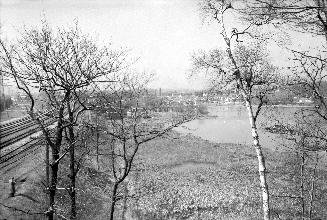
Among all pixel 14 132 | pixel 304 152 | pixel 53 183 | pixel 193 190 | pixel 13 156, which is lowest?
pixel 193 190

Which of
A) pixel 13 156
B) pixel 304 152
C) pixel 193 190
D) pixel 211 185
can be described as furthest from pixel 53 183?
pixel 211 185

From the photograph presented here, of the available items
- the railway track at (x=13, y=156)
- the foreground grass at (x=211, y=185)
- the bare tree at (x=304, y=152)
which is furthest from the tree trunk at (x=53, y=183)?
the bare tree at (x=304, y=152)

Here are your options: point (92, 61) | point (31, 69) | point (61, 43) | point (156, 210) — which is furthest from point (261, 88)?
point (156, 210)

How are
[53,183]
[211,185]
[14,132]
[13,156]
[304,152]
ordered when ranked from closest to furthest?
[304,152], [53,183], [13,156], [211,185], [14,132]

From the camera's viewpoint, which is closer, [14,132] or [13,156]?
[13,156]

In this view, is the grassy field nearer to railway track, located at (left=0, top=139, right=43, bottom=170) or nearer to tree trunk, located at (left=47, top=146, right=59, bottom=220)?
railway track, located at (left=0, top=139, right=43, bottom=170)

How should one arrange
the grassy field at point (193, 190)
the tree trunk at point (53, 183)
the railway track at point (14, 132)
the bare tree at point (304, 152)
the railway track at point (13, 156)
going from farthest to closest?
1. the railway track at point (14, 132)
2. the grassy field at point (193, 190)
3. the railway track at point (13, 156)
4. the tree trunk at point (53, 183)
5. the bare tree at point (304, 152)

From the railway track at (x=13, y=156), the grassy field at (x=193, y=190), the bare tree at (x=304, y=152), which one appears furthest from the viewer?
the grassy field at (x=193, y=190)

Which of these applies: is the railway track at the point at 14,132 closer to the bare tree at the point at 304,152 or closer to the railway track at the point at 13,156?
the railway track at the point at 13,156

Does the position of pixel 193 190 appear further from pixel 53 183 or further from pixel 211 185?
pixel 53 183
